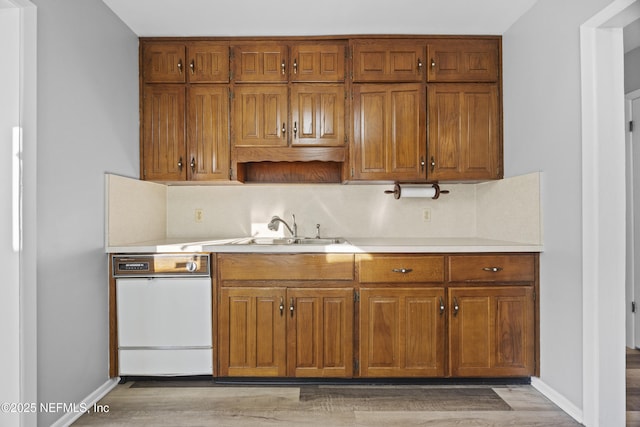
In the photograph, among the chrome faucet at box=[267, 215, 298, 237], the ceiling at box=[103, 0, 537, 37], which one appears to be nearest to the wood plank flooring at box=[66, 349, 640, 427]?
the chrome faucet at box=[267, 215, 298, 237]

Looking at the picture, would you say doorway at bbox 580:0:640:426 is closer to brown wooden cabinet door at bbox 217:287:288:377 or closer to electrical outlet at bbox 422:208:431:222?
electrical outlet at bbox 422:208:431:222

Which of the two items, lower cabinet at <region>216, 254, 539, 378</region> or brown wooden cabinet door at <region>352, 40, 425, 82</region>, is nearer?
lower cabinet at <region>216, 254, 539, 378</region>

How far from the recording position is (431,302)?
257 cm

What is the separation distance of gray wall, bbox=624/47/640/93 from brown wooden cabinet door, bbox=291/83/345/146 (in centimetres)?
227

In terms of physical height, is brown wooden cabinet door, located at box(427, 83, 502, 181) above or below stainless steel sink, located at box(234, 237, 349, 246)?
above

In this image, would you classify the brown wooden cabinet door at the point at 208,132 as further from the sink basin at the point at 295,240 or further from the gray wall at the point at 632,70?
the gray wall at the point at 632,70

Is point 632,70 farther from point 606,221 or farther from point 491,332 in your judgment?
point 491,332

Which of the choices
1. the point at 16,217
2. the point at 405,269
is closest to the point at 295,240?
the point at 405,269

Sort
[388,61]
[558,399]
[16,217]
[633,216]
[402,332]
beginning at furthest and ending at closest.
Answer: [633,216] < [388,61] < [402,332] < [558,399] < [16,217]

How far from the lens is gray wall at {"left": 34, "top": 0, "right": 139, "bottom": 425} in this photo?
1.99 metres

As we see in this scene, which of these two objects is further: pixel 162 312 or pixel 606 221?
pixel 162 312

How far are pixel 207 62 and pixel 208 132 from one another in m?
0.49

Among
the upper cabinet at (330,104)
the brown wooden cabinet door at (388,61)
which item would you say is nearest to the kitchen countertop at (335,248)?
the upper cabinet at (330,104)

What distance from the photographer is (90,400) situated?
7.73 ft
